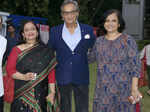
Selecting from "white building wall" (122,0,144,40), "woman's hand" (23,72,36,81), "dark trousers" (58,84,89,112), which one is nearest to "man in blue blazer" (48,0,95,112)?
"dark trousers" (58,84,89,112)

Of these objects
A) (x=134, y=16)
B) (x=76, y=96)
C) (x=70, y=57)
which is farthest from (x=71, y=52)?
(x=134, y=16)

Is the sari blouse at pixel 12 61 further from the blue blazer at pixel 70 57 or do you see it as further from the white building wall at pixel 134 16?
the white building wall at pixel 134 16

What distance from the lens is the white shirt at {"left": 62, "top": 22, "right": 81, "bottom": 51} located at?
322 cm

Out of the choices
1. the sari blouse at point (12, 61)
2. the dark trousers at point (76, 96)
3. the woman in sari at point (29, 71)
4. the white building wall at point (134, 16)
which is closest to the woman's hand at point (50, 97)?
the woman in sari at point (29, 71)

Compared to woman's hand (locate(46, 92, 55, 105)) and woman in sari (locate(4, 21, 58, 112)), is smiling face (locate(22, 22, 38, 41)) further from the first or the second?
woman's hand (locate(46, 92, 55, 105))

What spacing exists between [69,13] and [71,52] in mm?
502

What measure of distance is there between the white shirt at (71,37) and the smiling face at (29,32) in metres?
0.46

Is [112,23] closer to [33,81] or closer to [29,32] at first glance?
[29,32]

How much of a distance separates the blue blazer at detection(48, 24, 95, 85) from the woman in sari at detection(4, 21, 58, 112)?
0.77ft

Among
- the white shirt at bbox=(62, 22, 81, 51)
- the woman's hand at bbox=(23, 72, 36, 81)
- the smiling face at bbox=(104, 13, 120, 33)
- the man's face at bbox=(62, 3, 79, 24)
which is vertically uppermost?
the man's face at bbox=(62, 3, 79, 24)

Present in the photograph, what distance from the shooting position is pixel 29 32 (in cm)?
290

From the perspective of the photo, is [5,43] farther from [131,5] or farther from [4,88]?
[131,5]

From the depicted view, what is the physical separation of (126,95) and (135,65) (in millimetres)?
374

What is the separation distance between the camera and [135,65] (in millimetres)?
2807
